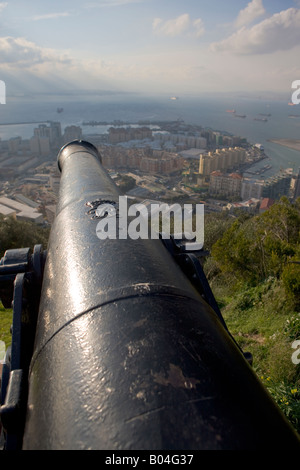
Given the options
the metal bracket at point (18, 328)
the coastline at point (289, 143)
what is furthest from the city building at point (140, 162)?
the metal bracket at point (18, 328)

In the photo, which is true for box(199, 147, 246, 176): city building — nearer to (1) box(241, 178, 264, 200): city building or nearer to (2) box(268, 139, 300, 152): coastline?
(1) box(241, 178, 264, 200): city building

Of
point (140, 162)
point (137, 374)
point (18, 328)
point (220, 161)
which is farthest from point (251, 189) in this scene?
point (137, 374)

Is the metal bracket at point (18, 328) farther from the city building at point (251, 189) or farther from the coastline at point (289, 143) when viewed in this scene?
the coastline at point (289, 143)

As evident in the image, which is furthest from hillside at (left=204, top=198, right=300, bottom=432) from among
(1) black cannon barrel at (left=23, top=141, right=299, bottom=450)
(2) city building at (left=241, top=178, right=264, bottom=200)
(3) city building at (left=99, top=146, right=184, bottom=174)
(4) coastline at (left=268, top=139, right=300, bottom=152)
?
(4) coastline at (left=268, top=139, right=300, bottom=152)

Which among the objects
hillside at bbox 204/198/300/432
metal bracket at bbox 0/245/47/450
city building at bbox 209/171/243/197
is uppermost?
metal bracket at bbox 0/245/47/450

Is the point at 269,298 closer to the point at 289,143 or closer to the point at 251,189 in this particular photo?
the point at 251,189

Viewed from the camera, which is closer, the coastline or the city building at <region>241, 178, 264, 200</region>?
the city building at <region>241, 178, 264, 200</region>

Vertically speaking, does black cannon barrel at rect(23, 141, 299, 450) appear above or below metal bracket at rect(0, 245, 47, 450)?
above

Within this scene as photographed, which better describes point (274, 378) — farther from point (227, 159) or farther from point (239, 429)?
point (227, 159)

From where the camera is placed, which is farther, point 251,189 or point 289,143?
point 289,143
